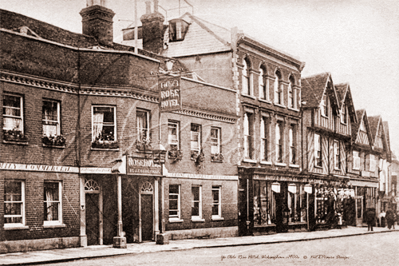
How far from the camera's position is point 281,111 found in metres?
36.7

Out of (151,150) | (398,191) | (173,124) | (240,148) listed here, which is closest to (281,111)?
(240,148)

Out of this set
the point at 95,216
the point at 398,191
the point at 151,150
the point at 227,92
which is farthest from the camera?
the point at 398,191

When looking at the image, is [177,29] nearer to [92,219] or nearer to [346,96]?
[92,219]

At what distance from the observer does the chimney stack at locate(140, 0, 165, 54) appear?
31.7 meters

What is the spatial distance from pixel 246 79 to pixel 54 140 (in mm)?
14816

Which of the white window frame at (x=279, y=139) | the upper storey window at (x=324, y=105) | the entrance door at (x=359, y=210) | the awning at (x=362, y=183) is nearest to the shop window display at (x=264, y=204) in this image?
the white window frame at (x=279, y=139)

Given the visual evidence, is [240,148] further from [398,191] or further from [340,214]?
[398,191]

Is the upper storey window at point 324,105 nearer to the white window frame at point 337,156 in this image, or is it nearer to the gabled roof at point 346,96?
the gabled roof at point 346,96

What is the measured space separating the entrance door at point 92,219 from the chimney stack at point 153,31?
11.8 metres

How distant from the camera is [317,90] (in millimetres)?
41625

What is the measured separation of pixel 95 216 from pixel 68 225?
1.41 m

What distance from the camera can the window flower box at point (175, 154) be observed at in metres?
26.6

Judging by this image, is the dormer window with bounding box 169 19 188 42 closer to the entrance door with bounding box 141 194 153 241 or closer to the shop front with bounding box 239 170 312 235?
the shop front with bounding box 239 170 312 235

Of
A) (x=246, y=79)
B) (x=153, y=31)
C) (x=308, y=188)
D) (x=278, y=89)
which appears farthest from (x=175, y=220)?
(x=308, y=188)
